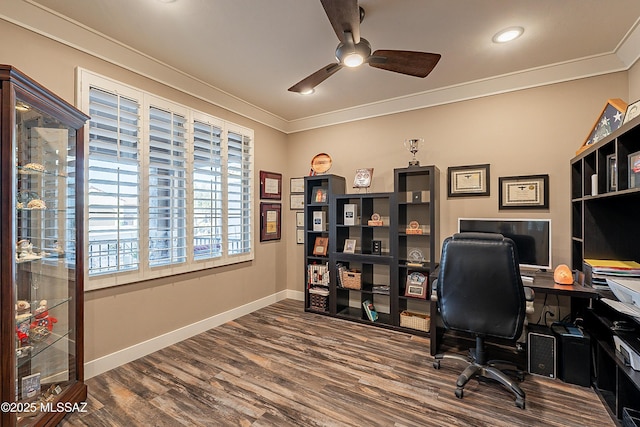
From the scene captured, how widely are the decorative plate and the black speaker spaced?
2.88 m

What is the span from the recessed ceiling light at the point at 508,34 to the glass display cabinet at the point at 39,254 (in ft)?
10.4

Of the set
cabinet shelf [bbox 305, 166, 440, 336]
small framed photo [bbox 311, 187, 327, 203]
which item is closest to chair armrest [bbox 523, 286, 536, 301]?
cabinet shelf [bbox 305, 166, 440, 336]

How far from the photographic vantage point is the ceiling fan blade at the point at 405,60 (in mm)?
1960

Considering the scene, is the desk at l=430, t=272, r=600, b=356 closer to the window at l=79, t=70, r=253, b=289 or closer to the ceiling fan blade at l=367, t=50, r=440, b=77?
the ceiling fan blade at l=367, t=50, r=440, b=77

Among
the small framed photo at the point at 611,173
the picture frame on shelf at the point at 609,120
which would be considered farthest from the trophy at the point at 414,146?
the small framed photo at the point at 611,173

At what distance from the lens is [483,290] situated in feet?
6.52

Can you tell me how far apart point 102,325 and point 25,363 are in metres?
0.68

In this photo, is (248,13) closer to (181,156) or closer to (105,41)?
(105,41)

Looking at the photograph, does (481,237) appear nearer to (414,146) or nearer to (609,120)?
(609,120)

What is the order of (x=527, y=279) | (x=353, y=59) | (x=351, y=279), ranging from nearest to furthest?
(x=353, y=59) < (x=527, y=279) < (x=351, y=279)

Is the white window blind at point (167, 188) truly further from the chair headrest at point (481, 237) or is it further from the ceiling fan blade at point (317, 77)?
the chair headrest at point (481, 237)

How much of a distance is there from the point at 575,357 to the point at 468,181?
180cm

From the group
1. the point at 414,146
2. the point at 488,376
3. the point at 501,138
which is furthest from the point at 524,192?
the point at 488,376

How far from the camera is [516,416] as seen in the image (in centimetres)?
188
